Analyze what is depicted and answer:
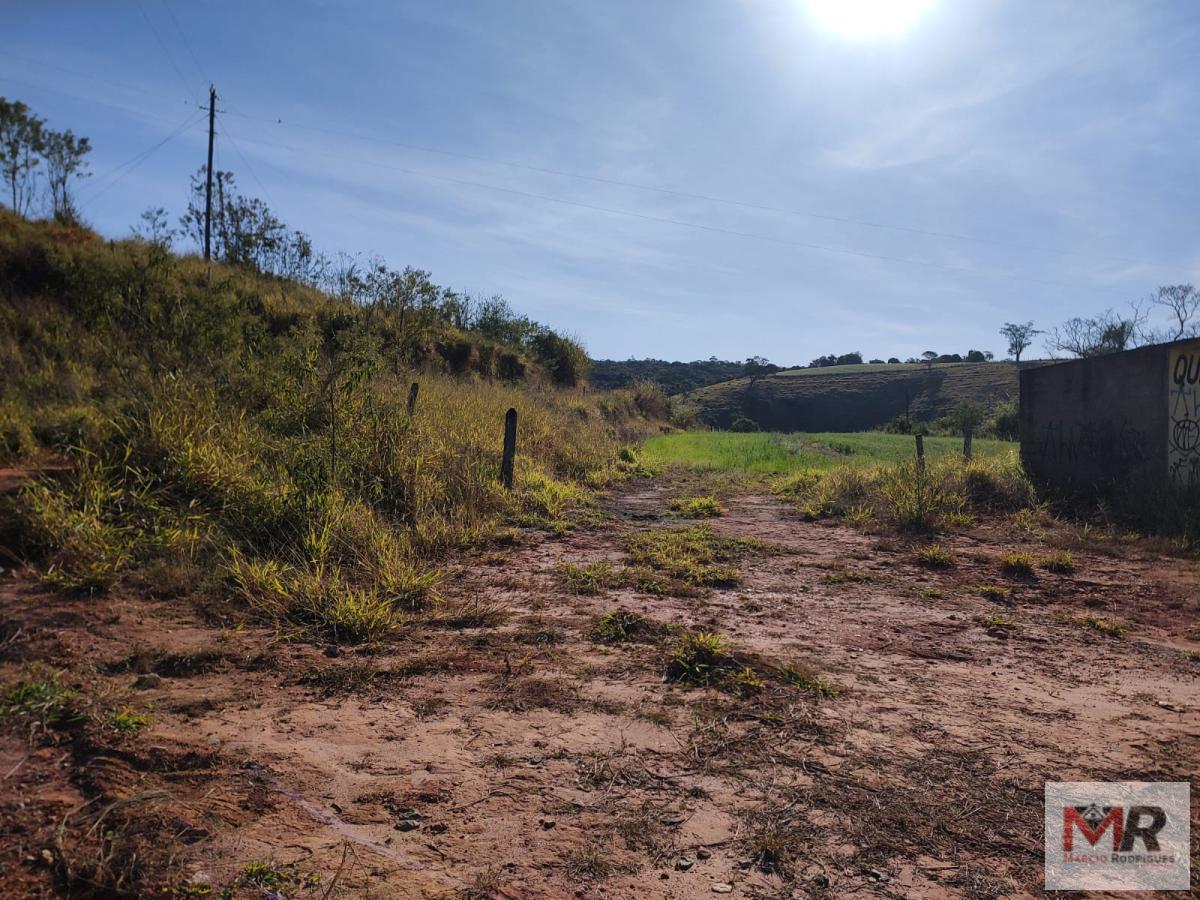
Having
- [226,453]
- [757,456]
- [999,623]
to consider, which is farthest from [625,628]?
[757,456]

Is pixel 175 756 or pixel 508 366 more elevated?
pixel 508 366

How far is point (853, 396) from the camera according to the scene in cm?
7781

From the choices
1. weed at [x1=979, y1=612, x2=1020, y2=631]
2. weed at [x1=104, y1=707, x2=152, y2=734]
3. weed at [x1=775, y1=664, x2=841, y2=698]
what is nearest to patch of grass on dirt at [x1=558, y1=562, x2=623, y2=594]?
weed at [x1=775, y1=664, x2=841, y2=698]

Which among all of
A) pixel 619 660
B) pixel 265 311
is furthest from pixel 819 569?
pixel 265 311

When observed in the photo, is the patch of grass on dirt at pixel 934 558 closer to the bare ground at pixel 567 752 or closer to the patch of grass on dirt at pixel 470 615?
the bare ground at pixel 567 752

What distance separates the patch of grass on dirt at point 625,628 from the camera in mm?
4332

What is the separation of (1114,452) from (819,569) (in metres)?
6.65

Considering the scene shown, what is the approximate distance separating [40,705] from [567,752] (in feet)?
7.17

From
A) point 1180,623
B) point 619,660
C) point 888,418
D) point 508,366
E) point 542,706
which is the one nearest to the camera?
point 542,706

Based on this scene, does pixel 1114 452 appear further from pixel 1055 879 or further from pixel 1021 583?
pixel 1055 879

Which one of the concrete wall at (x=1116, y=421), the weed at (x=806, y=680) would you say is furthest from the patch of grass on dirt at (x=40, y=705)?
the concrete wall at (x=1116, y=421)

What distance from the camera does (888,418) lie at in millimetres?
73250

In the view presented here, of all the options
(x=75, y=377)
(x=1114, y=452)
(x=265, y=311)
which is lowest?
(x=1114, y=452)

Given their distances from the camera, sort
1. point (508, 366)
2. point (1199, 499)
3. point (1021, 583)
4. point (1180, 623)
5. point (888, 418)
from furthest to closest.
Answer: point (888, 418)
point (508, 366)
point (1199, 499)
point (1021, 583)
point (1180, 623)
